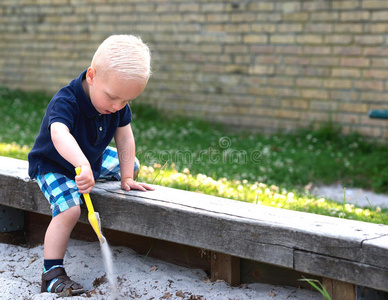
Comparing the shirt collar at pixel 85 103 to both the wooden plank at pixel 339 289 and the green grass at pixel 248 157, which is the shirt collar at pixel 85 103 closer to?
→ the green grass at pixel 248 157

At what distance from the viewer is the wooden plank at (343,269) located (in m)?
1.84

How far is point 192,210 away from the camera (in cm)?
235

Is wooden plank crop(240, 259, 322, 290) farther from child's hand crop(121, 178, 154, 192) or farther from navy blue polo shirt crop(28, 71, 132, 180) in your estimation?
navy blue polo shirt crop(28, 71, 132, 180)

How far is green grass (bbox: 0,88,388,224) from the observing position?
12.6 ft

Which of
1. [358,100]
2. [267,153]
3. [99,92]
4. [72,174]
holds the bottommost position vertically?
[267,153]

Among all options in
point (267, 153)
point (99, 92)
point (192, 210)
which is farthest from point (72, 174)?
point (267, 153)

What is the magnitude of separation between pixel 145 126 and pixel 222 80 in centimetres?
125

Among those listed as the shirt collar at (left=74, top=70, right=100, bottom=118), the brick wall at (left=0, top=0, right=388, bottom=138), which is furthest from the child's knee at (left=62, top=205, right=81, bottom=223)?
the brick wall at (left=0, top=0, right=388, bottom=138)

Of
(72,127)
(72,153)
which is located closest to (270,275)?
(72,153)

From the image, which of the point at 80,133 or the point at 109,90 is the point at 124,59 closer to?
the point at 109,90

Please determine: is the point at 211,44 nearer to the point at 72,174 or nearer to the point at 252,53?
the point at 252,53

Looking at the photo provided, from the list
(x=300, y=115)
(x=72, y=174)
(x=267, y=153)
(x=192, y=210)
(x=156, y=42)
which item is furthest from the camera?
(x=156, y=42)

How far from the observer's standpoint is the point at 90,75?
2.51 m

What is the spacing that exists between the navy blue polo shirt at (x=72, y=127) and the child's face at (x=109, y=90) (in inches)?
2.4
